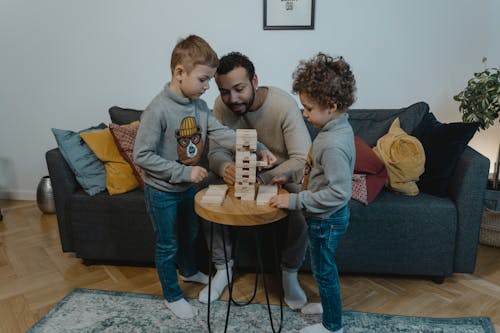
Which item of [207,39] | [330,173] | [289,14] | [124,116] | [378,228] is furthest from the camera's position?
[207,39]

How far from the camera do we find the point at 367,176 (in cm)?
193

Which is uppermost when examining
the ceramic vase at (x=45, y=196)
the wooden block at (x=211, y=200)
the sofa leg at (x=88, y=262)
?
the wooden block at (x=211, y=200)

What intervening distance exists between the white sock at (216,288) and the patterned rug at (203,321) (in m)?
0.03

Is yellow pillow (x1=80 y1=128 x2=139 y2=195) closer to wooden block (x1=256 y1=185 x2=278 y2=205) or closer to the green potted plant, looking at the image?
wooden block (x1=256 y1=185 x2=278 y2=205)

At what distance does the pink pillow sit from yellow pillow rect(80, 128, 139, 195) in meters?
1.10

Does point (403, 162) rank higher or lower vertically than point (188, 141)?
lower

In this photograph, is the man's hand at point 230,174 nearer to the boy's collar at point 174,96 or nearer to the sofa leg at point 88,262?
the boy's collar at point 174,96

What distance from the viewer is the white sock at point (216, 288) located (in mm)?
1805

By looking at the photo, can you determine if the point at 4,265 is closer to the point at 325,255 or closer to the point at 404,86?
the point at 325,255

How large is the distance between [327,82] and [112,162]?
4.17 feet

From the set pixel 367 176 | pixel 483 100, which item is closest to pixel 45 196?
pixel 367 176

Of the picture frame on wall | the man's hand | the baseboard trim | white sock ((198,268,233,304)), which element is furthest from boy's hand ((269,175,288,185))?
the baseboard trim

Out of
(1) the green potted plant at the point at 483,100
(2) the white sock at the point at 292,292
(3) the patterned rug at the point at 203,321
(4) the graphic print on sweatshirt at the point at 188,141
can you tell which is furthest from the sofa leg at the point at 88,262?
(1) the green potted plant at the point at 483,100

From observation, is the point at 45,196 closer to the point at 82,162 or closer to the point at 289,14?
the point at 82,162
